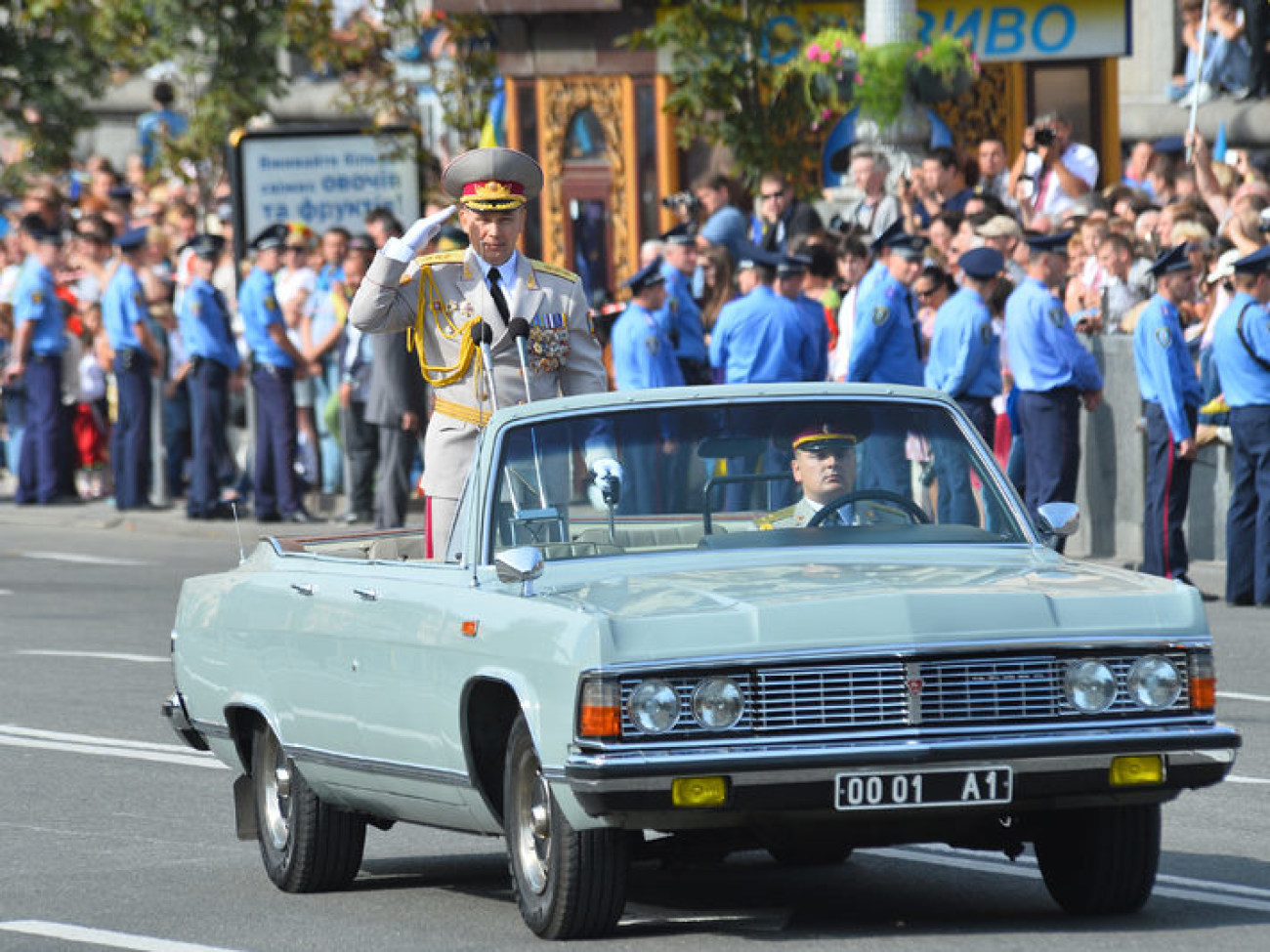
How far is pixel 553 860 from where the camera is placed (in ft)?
26.5

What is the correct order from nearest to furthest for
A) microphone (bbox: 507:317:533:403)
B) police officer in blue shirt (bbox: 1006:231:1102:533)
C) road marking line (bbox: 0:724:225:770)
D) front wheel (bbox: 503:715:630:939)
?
1. front wheel (bbox: 503:715:630:939)
2. microphone (bbox: 507:317:533:403)
3. road marking line (bbox: 0:724:225:770)
4. police officer in blue shirt (bbox: 1006:231:1102:533)

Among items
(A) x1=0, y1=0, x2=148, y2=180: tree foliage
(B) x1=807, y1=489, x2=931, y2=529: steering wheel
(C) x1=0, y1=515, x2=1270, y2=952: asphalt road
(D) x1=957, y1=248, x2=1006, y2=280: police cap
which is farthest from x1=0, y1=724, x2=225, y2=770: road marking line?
(A) x1=0, y1=0, x2=148, y2=180: tree foliage

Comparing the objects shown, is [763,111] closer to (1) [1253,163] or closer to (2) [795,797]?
→ (1) [1253,163]

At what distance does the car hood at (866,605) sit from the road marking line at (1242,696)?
5.38m

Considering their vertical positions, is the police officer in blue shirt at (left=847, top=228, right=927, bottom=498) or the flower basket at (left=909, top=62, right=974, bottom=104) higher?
the flower basket at (left=909, top=62, right=974, bottom=104)

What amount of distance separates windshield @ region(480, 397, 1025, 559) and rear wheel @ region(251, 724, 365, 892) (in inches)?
49.1

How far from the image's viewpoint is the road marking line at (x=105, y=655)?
16.4m

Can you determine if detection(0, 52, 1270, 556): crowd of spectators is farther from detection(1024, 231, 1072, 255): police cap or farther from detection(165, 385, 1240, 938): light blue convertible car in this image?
detection(165, 385, 1240, 938): light blue convertible car

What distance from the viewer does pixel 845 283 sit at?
2169 cm

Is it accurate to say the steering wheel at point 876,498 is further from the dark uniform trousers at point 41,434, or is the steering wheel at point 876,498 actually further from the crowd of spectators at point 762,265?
the dark uniform trousers at point 41,434

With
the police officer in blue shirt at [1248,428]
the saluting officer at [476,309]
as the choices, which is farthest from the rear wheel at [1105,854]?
the police officer in blue shirt at [1248,428]

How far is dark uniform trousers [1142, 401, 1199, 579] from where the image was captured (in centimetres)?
1836

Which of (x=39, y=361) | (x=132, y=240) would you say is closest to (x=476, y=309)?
(x=132, y=240)

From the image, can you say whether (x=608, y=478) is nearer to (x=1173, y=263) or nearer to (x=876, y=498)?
(x=876, y=498)
